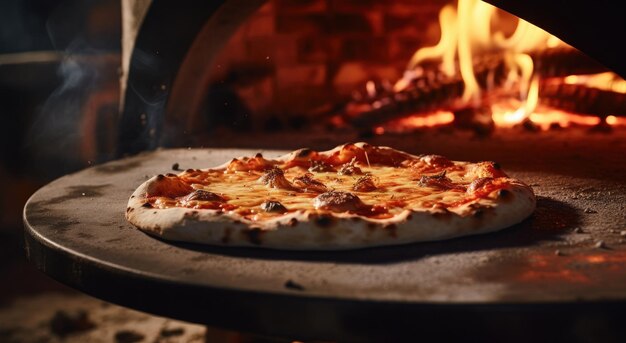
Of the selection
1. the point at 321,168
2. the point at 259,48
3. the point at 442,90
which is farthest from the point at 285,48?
the point at 321,168

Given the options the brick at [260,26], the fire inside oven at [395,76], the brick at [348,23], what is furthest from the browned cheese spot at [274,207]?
the brick at [348,23]

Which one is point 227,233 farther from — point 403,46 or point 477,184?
point 403,46

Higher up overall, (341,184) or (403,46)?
(403,46)

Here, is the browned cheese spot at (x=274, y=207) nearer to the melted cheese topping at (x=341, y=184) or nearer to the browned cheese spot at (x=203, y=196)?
the melted cheese topping at (x=341, y=184)

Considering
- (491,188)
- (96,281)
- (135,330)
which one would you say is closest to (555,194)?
(491,188)

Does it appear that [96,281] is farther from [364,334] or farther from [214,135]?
[214,135]

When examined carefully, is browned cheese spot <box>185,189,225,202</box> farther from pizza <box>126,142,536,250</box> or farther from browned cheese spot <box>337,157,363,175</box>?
browned cheese spot <box>337,157,363,175</box>
